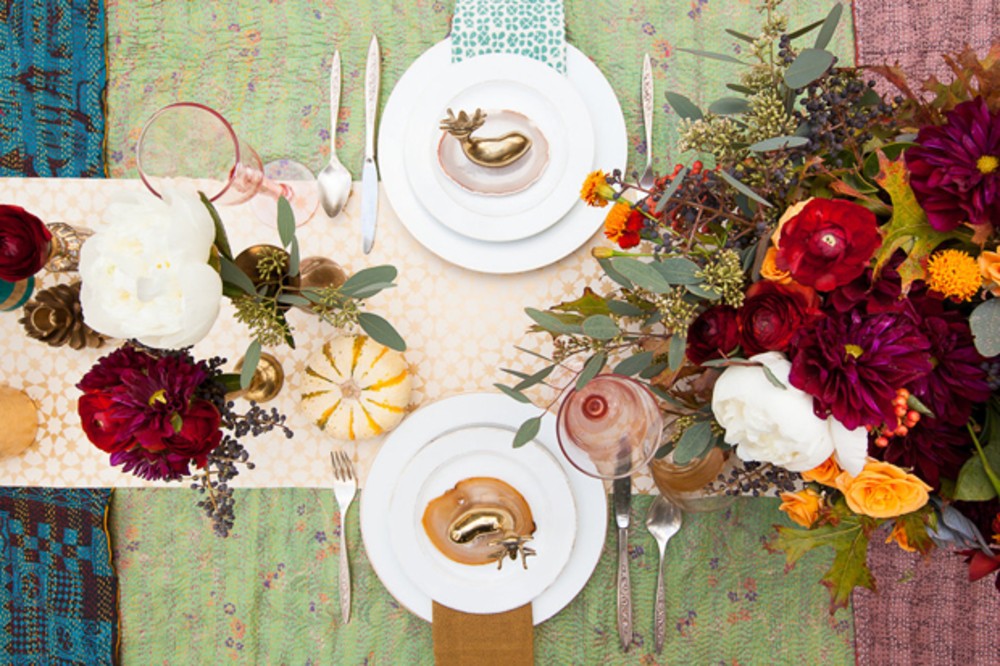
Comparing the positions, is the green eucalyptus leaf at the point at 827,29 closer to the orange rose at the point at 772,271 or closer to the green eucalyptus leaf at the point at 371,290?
the orange rose at the point at 772,271

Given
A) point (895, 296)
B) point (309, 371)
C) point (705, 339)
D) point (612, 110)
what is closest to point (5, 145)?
point (309, 371)

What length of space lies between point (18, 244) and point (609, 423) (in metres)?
0.65

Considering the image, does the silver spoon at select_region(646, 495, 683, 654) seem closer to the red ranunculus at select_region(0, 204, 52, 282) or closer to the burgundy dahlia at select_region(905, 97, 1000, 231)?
the burgundy dahlia at select_region(905, 97, 1000, 231)

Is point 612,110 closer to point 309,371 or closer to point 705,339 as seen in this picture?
point 705,339

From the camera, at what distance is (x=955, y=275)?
1.50 ft

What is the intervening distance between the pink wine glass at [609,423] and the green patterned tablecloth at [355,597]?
0.21 metres

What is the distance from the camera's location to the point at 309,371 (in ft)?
2.50

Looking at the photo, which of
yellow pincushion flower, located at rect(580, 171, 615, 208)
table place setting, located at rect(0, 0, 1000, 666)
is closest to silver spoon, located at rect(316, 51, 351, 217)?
table place setting, located at rect(0, 0, 1000, 666)

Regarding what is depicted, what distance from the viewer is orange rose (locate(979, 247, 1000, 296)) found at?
1.47 feet

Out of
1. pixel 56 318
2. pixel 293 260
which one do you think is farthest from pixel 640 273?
pixel 56 318

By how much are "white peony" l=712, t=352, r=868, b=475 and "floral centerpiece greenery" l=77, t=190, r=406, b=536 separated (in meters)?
0.34

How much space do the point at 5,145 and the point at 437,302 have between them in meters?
0.63

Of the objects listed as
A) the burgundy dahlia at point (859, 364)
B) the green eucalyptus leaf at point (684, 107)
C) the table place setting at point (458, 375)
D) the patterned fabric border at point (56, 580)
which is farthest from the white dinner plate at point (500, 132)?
the patterned fabric border at point (56, 580)

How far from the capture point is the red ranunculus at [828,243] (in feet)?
1.43
